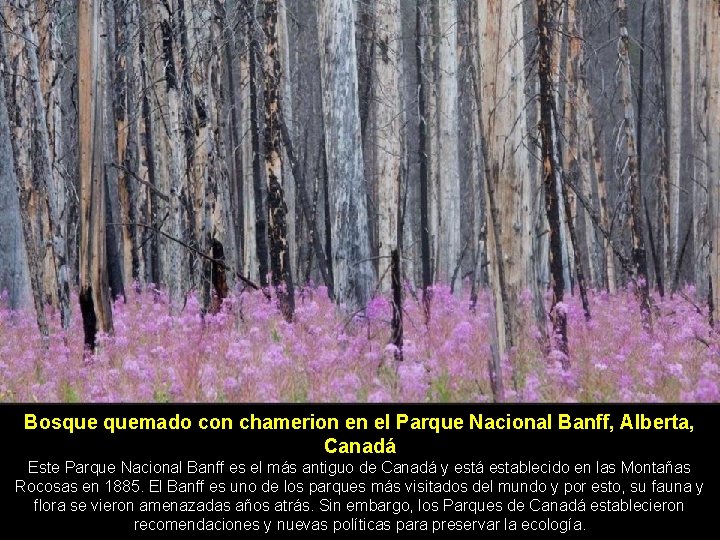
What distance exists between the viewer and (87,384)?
27.2 feet

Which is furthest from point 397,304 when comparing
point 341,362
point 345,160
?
point 345,160

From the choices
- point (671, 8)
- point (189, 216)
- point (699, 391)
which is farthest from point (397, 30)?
point (699, 391)

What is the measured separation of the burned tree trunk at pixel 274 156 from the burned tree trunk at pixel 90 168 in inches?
119

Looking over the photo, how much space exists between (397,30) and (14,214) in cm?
659

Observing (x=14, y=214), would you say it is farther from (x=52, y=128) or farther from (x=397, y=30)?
(x=397, y=30)

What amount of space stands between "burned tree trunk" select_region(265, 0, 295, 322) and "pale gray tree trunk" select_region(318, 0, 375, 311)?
4.99 ft

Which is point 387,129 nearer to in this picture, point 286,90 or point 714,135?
point 286,90

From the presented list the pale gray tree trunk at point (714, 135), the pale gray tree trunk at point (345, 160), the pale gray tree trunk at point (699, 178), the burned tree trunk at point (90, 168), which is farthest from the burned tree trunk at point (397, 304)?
the pale gray tree trunk at point (699, 178)

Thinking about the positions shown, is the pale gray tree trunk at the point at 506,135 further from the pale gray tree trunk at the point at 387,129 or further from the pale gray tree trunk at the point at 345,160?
the pale gray tree trunk at the point at 387,129

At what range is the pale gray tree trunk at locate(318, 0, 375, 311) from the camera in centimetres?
1084

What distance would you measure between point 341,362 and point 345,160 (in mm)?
3290

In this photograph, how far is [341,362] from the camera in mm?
8398

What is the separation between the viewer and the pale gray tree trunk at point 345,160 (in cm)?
1084
